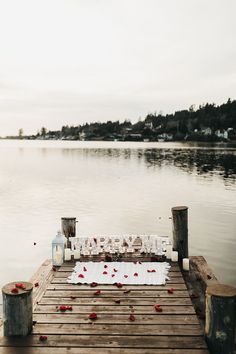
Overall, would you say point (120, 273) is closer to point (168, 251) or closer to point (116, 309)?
point (168, 251)

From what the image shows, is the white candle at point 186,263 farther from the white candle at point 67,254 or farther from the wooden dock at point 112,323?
the white candle at point 67,254

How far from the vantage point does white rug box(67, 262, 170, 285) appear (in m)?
11.1

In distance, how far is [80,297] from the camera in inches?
396

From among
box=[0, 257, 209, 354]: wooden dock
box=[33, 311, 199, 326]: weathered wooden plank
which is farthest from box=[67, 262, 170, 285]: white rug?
box=[33, 311, 199, 326]: weathered wooden plank

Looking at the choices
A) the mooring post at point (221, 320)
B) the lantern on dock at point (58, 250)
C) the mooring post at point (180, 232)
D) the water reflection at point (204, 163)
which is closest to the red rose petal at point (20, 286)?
the mooring post at point (221, 320)

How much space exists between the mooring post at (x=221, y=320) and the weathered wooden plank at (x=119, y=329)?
58cm

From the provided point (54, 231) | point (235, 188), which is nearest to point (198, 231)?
point (54, 231)

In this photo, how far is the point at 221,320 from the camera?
745 centimetres

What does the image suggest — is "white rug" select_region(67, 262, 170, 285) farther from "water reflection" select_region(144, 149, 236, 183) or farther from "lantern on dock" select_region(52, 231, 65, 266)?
"water reflection" select_region(144, 149, 236, 183)

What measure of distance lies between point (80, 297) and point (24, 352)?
108 inches

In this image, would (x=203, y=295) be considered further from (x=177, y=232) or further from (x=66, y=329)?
(x=66, y=329)

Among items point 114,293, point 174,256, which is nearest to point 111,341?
point 114,293

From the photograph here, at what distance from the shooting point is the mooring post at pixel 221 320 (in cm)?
741

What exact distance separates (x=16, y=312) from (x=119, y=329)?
222cm
